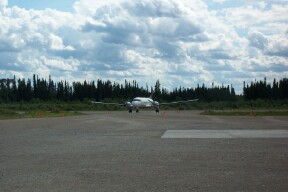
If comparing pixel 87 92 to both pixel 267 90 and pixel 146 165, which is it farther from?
pixel 146 165

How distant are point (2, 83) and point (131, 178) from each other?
160228 millimetres

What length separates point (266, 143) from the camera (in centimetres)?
1719

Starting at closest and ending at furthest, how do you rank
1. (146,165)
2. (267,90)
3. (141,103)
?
(146,165) < (141,103) < (267,90)

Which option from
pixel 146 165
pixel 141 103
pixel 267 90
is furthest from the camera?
pixel 267 90

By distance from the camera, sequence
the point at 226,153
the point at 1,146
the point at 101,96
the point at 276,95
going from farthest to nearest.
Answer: the point at 101,96 < the point at 276,95 < the point at 1,146 < the point at 226,153

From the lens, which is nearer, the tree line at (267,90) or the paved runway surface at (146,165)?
the paved runway surface at (146,165)

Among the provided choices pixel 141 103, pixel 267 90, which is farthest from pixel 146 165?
pixel 267 90

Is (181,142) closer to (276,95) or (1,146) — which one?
(1,146)

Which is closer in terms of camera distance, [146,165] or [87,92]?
[146,165]

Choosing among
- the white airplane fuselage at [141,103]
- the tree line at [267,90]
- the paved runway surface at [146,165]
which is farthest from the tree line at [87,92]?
the paved runway surface at [146,165]

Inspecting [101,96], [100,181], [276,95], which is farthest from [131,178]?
[101,96]

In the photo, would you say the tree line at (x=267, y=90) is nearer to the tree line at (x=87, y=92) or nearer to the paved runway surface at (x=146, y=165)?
the tree line at (x=87, y=92)

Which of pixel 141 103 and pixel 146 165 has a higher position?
pixel 141 103

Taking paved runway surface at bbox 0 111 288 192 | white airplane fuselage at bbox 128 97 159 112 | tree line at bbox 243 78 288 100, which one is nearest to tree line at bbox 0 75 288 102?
tree line at bbox 243 78 288 100
